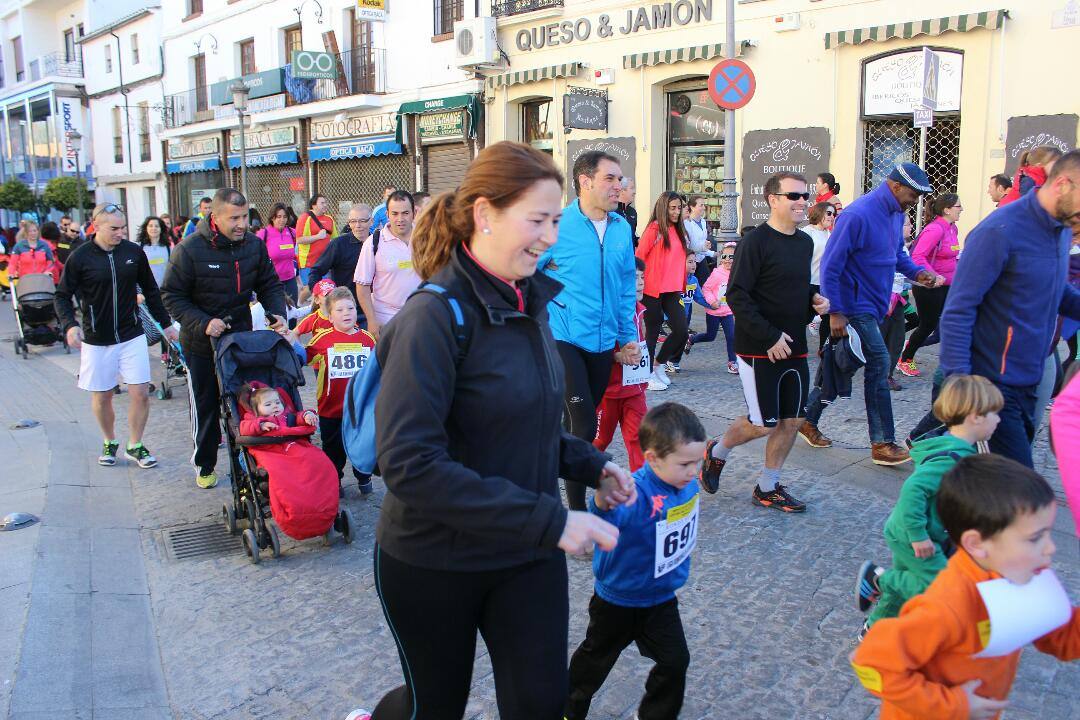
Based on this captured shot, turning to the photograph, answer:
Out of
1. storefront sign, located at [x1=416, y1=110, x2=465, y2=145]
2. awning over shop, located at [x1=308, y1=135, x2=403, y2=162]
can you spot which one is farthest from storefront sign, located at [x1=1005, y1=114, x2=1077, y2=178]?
awning over shop, located at [x1=308, y1=135, x2=403, y2=162]

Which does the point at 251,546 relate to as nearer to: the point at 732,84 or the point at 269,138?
the point at 732,84

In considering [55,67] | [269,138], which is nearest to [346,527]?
[269,138]

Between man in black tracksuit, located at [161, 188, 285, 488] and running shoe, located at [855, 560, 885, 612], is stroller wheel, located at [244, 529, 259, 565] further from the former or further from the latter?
running shoe, located at [855, 560, 885, 612]

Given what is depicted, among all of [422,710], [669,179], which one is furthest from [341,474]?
[669,179]

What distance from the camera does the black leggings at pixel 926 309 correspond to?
849 cm

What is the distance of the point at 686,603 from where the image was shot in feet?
13.8

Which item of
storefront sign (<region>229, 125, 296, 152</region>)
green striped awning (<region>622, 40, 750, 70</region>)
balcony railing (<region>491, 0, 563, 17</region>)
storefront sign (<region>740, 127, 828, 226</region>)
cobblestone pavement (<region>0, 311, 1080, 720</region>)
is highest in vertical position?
balcony railing (<region>491, 0, 563, 17</region>)

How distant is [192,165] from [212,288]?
28.7m

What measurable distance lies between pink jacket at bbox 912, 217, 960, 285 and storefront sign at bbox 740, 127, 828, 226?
5007 mm

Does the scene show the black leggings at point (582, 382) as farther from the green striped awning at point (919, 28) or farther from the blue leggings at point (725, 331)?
the green striped awning at point (919, 28)

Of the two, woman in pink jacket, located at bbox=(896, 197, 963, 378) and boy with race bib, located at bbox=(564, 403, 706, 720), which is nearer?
boy with race bib, located at bbox=(564, 403, 706, 720)

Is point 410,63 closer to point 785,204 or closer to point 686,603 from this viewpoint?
point 785,204

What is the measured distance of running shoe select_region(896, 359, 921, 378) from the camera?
9.23 m

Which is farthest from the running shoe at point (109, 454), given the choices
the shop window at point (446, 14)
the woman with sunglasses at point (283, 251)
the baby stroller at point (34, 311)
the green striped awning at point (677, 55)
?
the shop window at point (446, 14)
